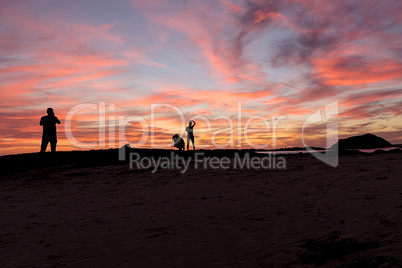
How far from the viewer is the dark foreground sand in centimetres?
463

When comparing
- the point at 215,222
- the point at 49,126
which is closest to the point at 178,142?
the point at 49,126

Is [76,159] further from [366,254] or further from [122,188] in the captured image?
[366,254]

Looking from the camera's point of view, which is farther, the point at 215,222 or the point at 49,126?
the point at 49,126

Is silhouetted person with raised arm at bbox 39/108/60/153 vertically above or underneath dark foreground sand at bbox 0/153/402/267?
above

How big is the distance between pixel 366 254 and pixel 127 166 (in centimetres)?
1338

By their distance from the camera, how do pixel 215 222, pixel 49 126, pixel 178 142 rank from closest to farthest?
1. pixel 215 222
2. pixel 49 126
3. pixel 178 142

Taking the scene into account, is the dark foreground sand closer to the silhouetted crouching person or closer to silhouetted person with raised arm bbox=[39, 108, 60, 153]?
silhouetted person with raised arm bbox=[39, 108, 60, 153]

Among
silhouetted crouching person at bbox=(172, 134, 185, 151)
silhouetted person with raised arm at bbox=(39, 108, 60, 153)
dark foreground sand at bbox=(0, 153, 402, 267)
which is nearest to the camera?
dark foreground sand at bbox=(0, 153, 402, 267)

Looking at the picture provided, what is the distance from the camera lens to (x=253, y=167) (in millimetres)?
13844

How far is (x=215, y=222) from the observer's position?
6.34 m

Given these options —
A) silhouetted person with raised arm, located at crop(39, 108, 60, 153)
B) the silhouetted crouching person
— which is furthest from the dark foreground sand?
the silhouetted crouching person

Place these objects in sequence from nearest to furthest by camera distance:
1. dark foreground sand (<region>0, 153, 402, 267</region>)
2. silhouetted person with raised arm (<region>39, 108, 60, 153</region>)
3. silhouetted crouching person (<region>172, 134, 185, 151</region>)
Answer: dark foreground sand (<region>0, 153, 402, 267</region>) < silhouetted person with raised arm (<region>39, 108, 60, 153</region>) < silhouetted crouching person (<region>172, 134, 185, 151</region>)

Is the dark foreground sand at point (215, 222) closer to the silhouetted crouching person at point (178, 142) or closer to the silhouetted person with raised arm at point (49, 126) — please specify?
the silhouetted person with raised arm at point (49, 126)

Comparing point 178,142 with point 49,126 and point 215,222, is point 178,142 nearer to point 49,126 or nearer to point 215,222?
point 49,126
